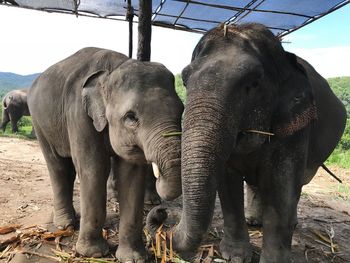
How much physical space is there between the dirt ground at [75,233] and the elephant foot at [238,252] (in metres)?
0.16

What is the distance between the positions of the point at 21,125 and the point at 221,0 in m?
16.6

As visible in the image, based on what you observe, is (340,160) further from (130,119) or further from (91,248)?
(130,119)

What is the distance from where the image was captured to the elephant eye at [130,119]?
10.3ft

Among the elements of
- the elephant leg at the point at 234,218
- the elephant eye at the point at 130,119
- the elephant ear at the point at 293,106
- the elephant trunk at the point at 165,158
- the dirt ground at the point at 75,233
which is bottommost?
the dirt ground at the point at 75,233

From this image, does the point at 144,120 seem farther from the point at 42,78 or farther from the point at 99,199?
the point at 42,78

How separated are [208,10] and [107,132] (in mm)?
4618

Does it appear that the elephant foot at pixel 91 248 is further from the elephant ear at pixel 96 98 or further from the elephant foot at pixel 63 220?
the elephant ear at pixel 96 98

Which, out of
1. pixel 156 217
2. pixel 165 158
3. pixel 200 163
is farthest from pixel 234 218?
pixel 200 163

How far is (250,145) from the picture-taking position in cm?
298

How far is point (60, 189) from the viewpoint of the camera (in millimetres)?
4449

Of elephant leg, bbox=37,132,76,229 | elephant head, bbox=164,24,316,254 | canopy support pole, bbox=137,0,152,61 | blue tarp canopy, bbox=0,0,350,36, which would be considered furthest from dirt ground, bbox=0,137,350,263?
blue tarp canopy, bbox=0,0,350,36

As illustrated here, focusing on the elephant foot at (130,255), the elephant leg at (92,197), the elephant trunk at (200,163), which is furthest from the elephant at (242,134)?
the elephant leg at (92,197)

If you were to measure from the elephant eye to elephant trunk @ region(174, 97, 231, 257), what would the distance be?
2.07 ft

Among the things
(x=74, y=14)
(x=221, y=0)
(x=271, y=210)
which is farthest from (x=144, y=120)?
(x=74, y=14)
